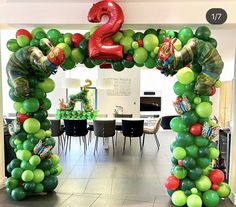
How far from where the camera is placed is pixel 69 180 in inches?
153

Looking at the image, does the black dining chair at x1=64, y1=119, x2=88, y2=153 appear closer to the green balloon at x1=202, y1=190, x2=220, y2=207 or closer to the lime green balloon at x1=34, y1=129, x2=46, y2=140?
the lime green balloon at x1=34, y1=129, x2=46, y2=140

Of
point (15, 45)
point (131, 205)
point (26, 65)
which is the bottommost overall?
point (131, 205)

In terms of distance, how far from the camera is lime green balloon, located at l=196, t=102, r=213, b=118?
9.32 feet

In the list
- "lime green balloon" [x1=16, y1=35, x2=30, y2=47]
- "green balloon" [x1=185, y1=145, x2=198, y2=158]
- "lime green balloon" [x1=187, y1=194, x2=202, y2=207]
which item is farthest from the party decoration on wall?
"lime green balloon" [x1=187, y1=194, x2=202, y2=207]

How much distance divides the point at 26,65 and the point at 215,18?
2.45 meters

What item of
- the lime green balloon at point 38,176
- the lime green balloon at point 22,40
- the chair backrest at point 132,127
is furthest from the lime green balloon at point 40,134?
the chair backrest at point 132,127

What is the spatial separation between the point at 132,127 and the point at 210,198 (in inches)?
110

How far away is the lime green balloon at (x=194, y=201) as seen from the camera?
2840 mm

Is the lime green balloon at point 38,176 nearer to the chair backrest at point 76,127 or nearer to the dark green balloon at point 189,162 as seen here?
the dark green balloon at point 189,162

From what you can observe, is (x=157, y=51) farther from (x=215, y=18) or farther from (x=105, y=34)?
(x=215, y=18)

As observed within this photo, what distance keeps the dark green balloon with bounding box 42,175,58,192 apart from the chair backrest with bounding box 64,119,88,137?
2133mm

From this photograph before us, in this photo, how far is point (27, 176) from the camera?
3086 mm

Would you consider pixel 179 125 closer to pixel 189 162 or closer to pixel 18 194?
pixel 189 162

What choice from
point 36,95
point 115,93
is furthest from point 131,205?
point 115,93
